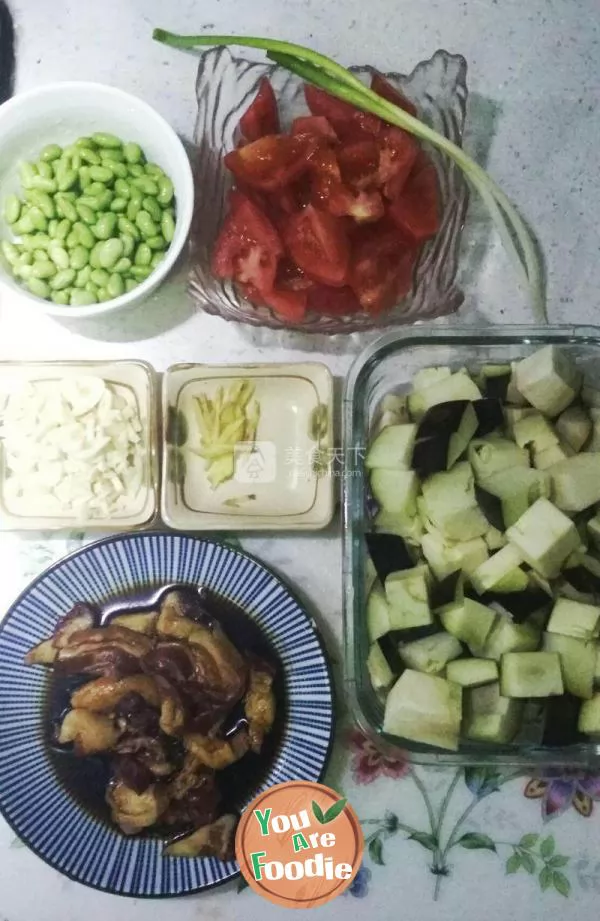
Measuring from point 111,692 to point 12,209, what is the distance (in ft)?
2.52

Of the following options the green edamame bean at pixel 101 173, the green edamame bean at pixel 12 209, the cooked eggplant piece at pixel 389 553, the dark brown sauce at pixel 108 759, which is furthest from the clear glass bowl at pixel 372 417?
the green edamame bean at pixel 12 209

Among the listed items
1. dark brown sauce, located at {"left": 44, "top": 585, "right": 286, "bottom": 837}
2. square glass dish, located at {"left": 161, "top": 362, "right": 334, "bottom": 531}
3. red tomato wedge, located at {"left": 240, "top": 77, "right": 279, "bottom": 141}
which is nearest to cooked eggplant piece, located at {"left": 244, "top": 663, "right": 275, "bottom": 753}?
dark brown sauce, located at {"left": 44, "top": 585, "right": 286, "bottom": 837}

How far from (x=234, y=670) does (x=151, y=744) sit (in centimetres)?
17

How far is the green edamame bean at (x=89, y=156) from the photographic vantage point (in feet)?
4.19

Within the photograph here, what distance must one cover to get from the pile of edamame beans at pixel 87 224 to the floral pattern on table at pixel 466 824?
34.0 inches

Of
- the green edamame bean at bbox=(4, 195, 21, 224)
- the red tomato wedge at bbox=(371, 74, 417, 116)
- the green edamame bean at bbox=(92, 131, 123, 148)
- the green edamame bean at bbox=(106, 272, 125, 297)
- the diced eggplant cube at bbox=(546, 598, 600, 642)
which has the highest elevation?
the red tomato wedge at bbox=(371, 74, 417, 116)

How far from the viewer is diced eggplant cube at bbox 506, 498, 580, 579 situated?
3.67 feet

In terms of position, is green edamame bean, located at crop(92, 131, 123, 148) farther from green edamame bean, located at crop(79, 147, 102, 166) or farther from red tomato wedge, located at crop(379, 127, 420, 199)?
red tomato wedge, located at crop(379, 127, 420, 199)

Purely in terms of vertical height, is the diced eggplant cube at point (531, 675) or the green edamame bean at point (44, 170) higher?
the green edamame bean at point (44, 170)

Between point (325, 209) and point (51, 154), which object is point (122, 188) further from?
point (325, 209)

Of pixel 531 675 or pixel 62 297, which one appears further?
pixel 62 297

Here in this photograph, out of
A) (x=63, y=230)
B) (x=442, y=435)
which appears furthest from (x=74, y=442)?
(x=442, y=435)

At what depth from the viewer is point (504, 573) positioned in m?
1.15

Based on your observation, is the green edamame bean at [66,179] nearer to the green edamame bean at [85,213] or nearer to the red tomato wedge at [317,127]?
the green edamame bean at [85,213]
